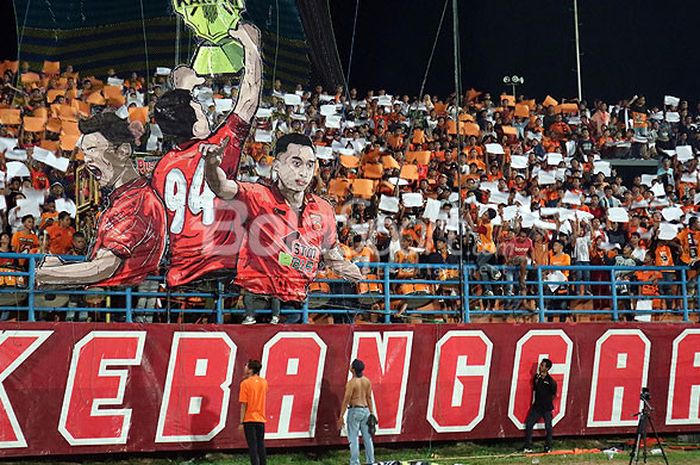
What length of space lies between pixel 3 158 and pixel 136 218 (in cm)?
316

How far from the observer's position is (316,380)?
17.2 m

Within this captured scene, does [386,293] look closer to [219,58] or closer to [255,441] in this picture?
[255,441]

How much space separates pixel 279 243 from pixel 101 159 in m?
2.98

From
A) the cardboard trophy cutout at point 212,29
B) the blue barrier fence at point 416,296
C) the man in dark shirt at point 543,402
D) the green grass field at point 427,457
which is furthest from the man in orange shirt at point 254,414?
the man in dark shirt at point 543,402

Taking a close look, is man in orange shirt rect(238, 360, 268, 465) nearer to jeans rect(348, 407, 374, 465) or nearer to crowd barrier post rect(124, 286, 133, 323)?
jeans rect(348, 407, 374, 465)

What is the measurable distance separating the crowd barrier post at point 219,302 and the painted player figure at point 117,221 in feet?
3.40

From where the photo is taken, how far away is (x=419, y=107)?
82.7 feet

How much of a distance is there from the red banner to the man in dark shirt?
0.80 ft

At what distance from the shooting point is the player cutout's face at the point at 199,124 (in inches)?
650

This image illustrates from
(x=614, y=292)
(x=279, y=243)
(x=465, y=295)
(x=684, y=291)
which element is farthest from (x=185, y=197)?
(x=684, y=291)

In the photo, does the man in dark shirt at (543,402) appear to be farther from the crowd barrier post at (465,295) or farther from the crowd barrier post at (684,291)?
the crowd barrier post at (684,291)

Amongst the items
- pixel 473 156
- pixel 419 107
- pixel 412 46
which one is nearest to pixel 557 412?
pixel 473 156

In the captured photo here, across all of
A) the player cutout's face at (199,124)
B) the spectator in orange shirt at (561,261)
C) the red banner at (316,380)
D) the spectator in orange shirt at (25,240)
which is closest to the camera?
the red banner at (316,380)

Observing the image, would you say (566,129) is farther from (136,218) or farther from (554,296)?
(136,218)
